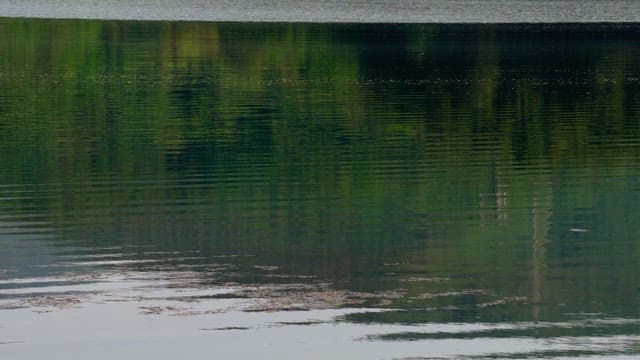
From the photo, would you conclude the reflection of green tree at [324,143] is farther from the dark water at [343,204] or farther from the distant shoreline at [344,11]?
the distant shoreline at [344,11]

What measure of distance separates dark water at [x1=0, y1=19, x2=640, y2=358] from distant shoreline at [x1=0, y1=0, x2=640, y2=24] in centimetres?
4099

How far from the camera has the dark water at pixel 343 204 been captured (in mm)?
19750

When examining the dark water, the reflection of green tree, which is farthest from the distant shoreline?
the dark water

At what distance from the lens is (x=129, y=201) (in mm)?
29375

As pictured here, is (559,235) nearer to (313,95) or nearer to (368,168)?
(368,168)

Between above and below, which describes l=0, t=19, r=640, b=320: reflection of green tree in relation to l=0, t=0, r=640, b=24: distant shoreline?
below

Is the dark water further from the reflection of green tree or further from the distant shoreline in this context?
the distant shoreline

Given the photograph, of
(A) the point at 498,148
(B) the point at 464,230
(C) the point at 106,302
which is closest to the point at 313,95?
(A) the point at 498,148

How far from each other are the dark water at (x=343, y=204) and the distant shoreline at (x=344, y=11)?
41.0 meters

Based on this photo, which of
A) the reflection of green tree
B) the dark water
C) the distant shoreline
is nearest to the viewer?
the dark water

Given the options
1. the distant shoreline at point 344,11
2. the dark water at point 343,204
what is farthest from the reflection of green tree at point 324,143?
the distant shoreline at point 344,11

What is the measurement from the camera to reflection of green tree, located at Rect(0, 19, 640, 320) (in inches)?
1021

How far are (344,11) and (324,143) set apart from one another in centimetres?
7447

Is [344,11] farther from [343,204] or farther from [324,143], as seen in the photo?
[343,204]
